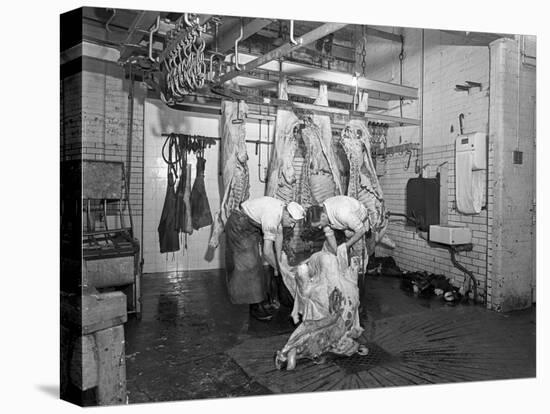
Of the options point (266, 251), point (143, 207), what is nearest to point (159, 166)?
point (143, 207)

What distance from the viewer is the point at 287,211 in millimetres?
3689

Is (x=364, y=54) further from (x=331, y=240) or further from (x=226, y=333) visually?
(x=226, y=333)

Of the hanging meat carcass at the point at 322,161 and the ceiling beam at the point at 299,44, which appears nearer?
the ceiling beam at the point at 299,44

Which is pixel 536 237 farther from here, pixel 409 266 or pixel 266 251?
pixel 266 251

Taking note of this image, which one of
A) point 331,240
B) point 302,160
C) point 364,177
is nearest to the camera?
point 331,240

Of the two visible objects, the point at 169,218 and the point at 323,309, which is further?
the point at 169,218

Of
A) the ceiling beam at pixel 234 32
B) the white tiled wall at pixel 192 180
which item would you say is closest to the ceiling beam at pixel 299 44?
the ceiling beam at pixel 234 32

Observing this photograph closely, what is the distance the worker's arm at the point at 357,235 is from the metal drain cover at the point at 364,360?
2.91 feet

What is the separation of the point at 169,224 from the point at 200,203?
0.36 metres

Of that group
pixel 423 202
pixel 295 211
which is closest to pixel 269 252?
pixel 295 211

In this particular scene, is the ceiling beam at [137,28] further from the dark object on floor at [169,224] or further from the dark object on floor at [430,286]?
the dark object on floor at [430,286]

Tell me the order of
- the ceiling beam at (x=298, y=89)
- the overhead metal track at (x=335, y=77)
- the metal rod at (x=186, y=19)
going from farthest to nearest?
the ceiling beam at (x=298, y=89), the overhead metal track at (x=335, y=77), the metal rod at (x=186, y=19)

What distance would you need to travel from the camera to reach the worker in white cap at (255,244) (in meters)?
3.68

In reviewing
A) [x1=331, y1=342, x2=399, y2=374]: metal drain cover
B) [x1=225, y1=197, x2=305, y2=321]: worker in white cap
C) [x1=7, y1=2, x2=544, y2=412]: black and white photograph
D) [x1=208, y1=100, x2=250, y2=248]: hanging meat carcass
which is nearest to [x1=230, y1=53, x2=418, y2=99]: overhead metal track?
[x1=7, y1=2, x2=544, y2=412]: black and white photograph
